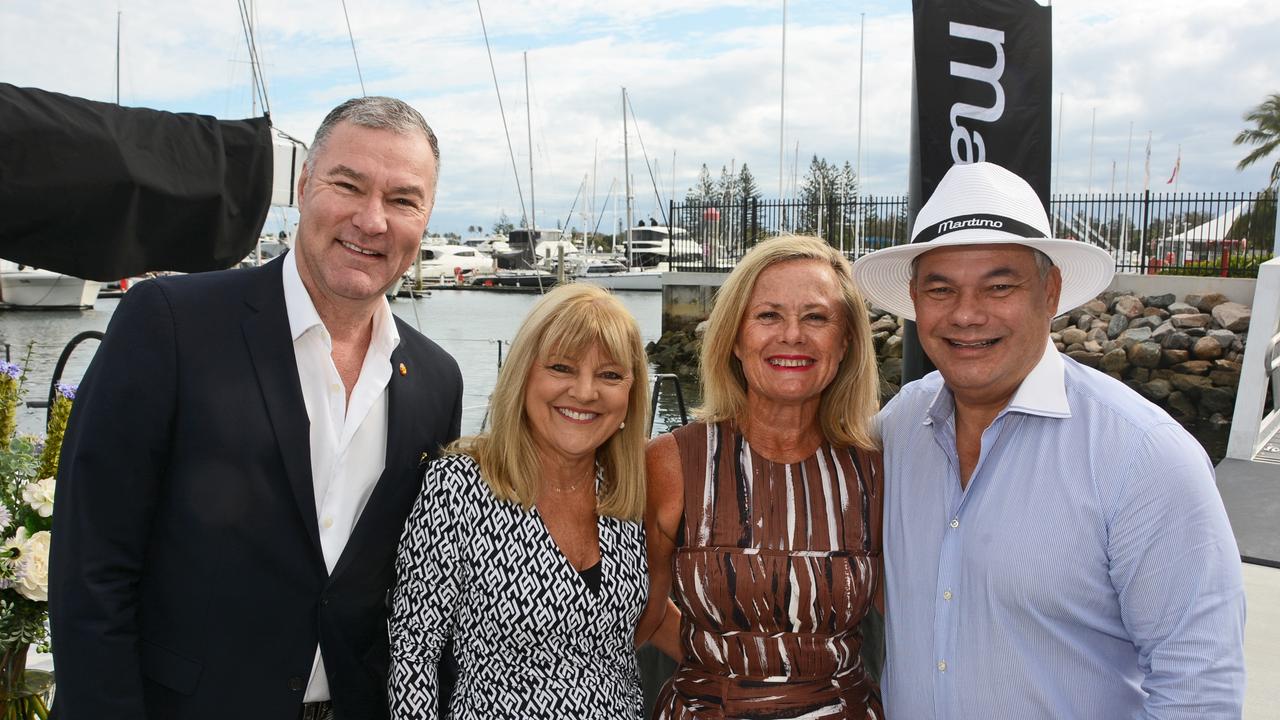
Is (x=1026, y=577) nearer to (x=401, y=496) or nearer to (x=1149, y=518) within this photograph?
(x=1149, y=518)

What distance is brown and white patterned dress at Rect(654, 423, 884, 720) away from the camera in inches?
101

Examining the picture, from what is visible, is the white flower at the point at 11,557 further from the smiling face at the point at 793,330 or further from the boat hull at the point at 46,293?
the boat hull at the point at 46,293

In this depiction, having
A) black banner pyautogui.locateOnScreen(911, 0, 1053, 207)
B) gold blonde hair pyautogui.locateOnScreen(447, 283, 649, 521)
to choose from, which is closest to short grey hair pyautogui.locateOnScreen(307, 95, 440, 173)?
gold blonde hair pyautogui.locateOnScreen(447, 283, 649, 521)

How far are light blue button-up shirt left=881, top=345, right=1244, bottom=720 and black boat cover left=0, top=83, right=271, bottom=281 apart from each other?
221 cm

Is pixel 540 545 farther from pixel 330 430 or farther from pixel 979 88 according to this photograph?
pixel 979 88

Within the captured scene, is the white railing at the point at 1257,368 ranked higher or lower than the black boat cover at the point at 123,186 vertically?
lower

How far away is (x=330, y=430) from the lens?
7.73 feet

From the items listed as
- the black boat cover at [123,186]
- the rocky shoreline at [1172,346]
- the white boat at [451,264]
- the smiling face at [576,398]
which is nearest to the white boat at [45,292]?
the white boat at [451,264]

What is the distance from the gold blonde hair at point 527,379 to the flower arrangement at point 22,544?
48.3 inches

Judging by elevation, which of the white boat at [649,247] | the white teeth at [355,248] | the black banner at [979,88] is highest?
the white boat at [649,247]

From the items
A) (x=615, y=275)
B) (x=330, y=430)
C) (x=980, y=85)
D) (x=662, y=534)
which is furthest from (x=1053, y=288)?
(x=615, y=275)

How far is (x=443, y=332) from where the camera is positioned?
106 ft

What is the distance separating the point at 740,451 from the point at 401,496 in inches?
40.8

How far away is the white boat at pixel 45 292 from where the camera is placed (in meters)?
35.6
